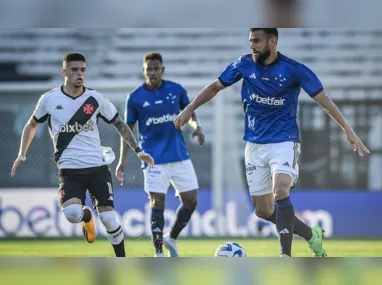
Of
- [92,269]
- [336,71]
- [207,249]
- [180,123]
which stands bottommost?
[207,249]

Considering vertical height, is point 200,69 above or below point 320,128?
above

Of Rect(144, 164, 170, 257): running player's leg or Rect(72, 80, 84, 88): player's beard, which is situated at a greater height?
Rect(72, 80, 84, 88): player's beard

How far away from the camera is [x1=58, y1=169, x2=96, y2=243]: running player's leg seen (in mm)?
6305

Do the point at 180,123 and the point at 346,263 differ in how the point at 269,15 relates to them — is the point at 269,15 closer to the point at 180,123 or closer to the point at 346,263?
the point at 346,263

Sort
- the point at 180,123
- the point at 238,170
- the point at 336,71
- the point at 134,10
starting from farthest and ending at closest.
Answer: the point at 336,71 < the point at 238,170 < the point at 180,123 < the point at 134,10

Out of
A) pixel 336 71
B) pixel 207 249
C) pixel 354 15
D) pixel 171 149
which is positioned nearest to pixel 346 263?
pixel 354 15

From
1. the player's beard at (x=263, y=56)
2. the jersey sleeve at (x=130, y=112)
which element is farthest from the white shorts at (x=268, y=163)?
the jersey sleeve at (x=130, y=112)

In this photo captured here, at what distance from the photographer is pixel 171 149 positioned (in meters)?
7.60

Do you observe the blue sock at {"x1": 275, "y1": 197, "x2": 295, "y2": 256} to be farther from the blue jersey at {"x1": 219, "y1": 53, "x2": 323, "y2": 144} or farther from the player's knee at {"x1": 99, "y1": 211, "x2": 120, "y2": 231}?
the player's knee at {"x1": 99, "y1": 211, "x2": 120, "y2": 231}

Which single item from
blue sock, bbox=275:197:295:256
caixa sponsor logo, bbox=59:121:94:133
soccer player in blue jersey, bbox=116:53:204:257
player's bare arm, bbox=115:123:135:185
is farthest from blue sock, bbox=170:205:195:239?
blue sock, bbox=275:197:295:256

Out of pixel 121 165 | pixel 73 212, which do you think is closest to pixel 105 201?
pixel 73 212

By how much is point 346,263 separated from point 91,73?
581 inches

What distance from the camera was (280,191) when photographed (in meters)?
5.75

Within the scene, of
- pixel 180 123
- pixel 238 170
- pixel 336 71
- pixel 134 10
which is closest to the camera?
pixel 134 10
